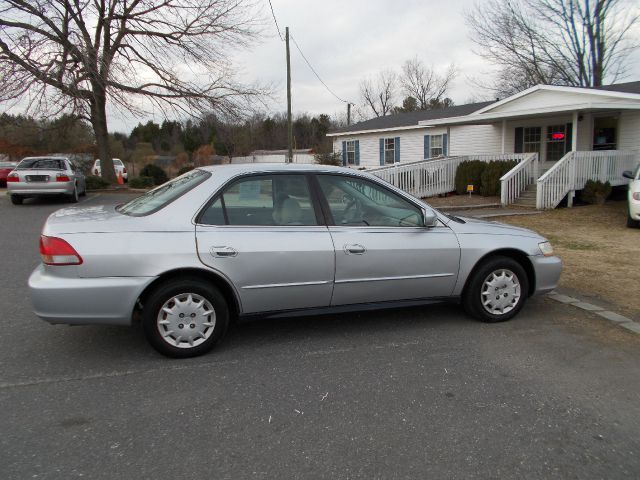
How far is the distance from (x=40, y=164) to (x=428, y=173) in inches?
520

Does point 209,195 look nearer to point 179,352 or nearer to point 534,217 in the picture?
point 179,352

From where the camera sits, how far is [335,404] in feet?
10.6

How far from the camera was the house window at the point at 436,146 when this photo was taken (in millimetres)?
23391

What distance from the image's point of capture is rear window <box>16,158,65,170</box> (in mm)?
16062

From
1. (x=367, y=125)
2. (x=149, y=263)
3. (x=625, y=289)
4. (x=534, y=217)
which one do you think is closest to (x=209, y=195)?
(x=149, y=263)

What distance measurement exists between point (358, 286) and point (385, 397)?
1.15 meters

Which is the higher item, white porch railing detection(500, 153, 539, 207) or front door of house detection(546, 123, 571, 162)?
front door of house detection(546, 123, 571, 162)

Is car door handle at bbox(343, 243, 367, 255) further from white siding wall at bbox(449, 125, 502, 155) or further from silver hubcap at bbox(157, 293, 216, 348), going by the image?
white siding wall at bbox(449, 125, 502, 155)

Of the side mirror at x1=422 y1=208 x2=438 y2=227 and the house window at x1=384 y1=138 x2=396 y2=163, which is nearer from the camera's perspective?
the side mirror at x1=422 y1=208 x2=438 y2=227

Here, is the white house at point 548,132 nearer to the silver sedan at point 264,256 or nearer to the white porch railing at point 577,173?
the white porch railing at point 577,173

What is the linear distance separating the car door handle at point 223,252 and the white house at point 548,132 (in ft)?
40.5

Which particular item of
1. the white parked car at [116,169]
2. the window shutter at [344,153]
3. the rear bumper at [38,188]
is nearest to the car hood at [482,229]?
the rear bumper at [38,188]

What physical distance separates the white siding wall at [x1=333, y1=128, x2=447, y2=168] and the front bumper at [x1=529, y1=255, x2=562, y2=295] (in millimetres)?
19199

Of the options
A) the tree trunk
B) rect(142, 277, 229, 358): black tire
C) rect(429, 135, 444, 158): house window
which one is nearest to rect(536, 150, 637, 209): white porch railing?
rect(429, 135, 444, 158): house window
